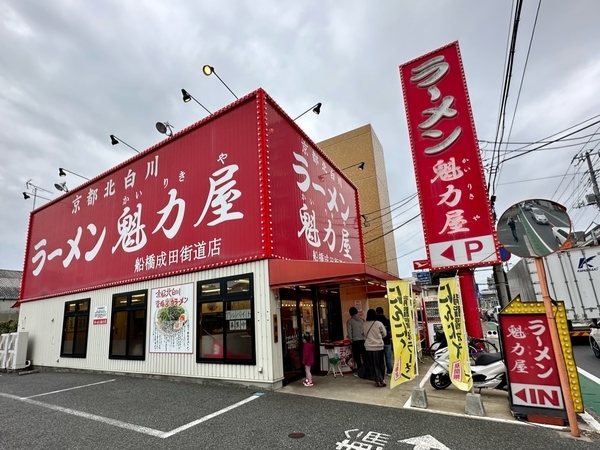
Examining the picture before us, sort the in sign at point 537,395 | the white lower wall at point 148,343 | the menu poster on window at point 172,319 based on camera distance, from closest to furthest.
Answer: the in sign at point 537,395 → the white lower wall at point 148,343 → the menu poster on window at point 172,319

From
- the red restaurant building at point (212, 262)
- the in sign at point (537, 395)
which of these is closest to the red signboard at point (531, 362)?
the in sign at point (537, 395)

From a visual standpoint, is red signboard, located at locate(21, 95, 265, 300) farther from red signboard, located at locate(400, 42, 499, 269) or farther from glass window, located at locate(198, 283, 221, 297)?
red signboard, located at locate(400, 42, 499, 269)

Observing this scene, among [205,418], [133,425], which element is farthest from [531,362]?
[133,425]

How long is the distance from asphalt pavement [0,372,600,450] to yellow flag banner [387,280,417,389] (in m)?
0.61

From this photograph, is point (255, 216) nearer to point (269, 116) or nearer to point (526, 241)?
point (269, 116)

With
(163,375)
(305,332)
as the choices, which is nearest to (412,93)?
(305,332)

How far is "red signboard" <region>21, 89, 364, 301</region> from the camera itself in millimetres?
8516

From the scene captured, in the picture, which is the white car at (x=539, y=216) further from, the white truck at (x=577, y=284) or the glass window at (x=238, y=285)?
the white truck at (x=577, y=284)

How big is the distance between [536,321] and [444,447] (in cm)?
259

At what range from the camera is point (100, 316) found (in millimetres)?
11422

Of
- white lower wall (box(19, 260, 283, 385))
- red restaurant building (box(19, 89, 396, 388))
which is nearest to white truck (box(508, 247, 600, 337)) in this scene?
red restaurant building (box(19, 89, 396, 388))

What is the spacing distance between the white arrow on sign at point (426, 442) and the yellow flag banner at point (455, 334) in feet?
5.21

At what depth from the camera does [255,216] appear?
323 inches

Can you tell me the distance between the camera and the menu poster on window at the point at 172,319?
8.80m
